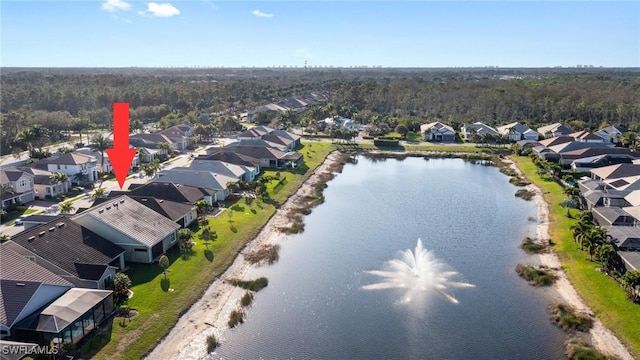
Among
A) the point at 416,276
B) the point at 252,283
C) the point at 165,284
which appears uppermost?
the point at 165,284

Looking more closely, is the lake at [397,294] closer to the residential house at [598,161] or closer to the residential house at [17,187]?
the residential house at [598,161]

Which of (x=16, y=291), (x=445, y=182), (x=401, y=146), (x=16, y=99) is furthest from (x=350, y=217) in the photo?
(x=16, y=99)

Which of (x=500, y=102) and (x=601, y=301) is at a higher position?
(x=500, y=102)

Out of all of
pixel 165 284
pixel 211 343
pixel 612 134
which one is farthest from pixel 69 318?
pixel 612 134

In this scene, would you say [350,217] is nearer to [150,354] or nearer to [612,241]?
[612,241]

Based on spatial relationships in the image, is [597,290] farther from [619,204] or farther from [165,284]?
[165,284]
